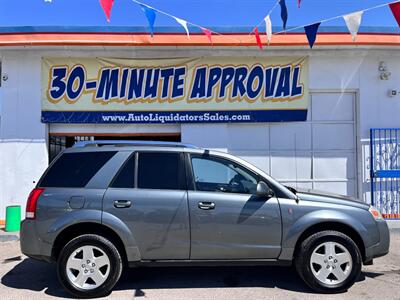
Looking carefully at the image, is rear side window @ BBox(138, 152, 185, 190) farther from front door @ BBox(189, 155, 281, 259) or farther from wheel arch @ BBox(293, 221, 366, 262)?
wheel arch @ BBox(293, 221, 366, 262)

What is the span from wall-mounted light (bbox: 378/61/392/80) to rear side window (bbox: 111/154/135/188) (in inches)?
273

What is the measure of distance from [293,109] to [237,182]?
16.1 ft

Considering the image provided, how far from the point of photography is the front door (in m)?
5.08

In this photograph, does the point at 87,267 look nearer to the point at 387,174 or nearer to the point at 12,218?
the point at 12,218

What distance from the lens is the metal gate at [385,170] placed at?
9648 mm

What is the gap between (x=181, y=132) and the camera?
9.66 m

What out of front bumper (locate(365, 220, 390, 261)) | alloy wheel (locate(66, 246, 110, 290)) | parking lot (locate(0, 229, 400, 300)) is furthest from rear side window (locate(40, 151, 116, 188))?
front bumper (locate(365, 220, 390, 261))

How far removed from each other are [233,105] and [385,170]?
12.5ft

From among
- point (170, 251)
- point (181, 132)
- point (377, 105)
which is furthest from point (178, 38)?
point (170, 251)

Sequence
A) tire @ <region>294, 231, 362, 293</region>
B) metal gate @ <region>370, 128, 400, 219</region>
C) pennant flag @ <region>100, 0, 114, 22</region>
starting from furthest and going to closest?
1. metal gate @ <region>370, 128, 400, 219</region>
2. pennant flag @ <region>100, 0, 114, 22</region>
3. tire @ <region>294, 231, 362, 293</region>

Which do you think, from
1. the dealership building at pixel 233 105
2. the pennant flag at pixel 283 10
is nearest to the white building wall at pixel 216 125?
the dealership building at pixel 233 105

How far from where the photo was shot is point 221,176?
536 centimetres

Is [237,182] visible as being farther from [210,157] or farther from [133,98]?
[133,98]

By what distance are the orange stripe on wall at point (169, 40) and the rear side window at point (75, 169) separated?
4.39 metres
